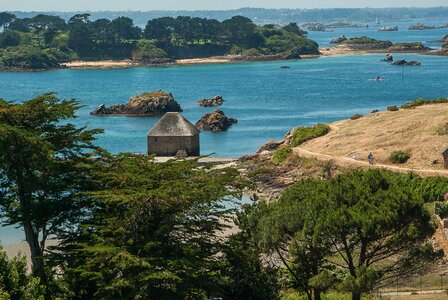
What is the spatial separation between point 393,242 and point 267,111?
7880cm

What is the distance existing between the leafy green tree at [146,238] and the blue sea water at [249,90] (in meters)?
16.4

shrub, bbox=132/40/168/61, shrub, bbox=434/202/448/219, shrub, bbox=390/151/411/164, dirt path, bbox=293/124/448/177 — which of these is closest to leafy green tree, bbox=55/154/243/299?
shrub, bbox=434/202/448/219

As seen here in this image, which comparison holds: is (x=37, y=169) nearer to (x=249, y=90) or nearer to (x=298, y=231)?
(x=298, y=231)

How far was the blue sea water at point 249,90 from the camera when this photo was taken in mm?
84250

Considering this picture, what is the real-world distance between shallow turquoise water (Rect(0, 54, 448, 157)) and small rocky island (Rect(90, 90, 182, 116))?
5.50ft

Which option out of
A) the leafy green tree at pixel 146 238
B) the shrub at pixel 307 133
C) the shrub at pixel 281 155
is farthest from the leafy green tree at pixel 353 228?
the shrub at pixel 307 133

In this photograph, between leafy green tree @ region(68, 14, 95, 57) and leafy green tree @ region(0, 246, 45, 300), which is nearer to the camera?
leafy green tree @ region(0, 246, 45, 300)

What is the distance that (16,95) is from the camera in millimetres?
124500

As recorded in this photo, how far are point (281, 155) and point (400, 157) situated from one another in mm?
9633

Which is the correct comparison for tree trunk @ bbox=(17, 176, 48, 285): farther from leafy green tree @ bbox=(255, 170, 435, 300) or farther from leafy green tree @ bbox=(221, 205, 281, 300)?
leafy green tree @ bbox=(255, 170, 435, 300)

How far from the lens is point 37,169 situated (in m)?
29.6

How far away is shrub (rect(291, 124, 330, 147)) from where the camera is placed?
6412 centimetres

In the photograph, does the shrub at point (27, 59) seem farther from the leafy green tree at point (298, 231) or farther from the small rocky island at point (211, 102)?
the leafy green tree at point (298, 231)

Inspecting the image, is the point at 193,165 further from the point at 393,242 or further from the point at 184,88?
the point at 184,88
